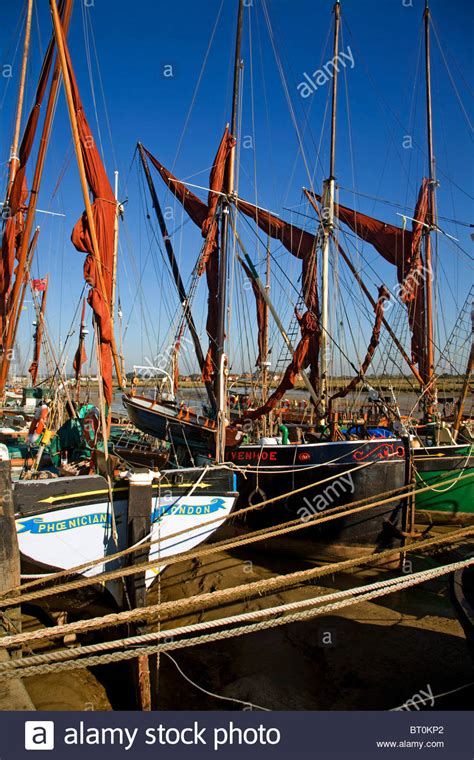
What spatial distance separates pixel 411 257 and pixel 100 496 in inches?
810

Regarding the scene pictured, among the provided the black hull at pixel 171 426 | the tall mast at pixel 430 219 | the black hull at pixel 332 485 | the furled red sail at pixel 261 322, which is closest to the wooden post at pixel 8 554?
the black hull at pixel 332 485

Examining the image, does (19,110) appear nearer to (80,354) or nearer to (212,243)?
(212,243)

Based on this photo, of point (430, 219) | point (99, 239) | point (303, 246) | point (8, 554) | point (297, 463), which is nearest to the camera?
point (8, 554)

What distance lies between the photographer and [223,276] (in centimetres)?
1328

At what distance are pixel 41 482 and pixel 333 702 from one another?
538cm

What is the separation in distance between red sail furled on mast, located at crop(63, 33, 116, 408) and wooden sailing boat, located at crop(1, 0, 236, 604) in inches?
0.7

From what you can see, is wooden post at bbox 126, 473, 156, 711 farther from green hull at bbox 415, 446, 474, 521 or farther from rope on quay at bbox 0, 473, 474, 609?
green hull at bbox 415, 446, 474, 521

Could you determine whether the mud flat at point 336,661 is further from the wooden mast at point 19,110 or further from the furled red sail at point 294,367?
the wooden mast at point 19,110

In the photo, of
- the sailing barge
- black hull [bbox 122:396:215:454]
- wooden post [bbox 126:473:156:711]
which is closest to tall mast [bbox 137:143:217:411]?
the sailing barge

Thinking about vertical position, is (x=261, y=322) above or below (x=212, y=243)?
below

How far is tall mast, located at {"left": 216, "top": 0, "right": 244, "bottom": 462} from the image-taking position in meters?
10.9

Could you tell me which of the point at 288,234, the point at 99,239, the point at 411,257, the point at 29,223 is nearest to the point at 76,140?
the point at 99,239

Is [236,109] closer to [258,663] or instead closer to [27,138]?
[27,138]

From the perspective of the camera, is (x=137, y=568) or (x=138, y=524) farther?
(x=138, y=524)
